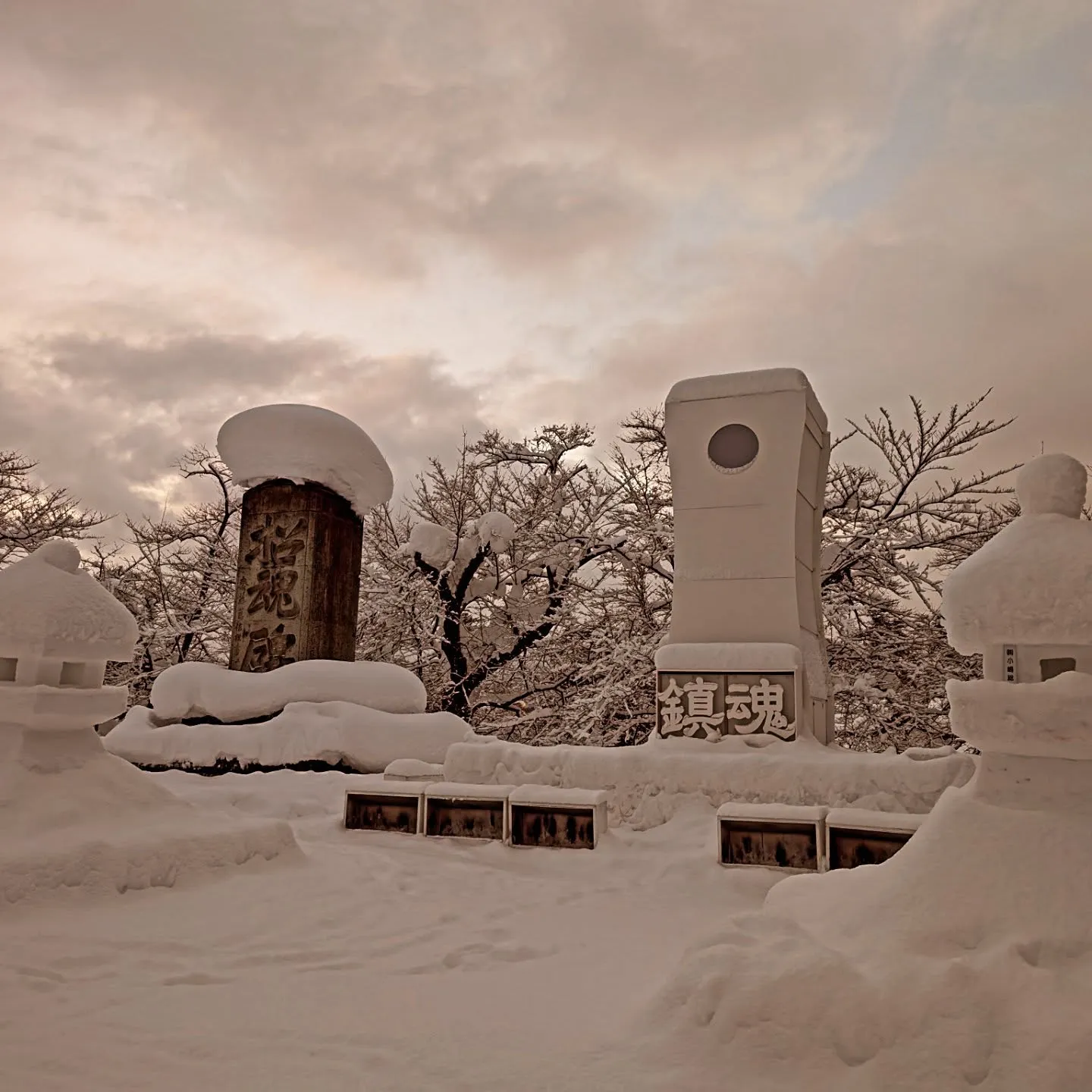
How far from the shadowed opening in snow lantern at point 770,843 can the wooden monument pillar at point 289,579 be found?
6.56 m

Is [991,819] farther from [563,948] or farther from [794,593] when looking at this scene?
[794,593]

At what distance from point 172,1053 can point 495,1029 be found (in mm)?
1116

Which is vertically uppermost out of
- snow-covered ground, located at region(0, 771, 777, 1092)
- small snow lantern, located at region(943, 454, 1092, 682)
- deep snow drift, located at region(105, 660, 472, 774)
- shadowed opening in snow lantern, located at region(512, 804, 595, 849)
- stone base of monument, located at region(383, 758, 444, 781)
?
small snow lantern, located at region(943, 454, 1092, 682)

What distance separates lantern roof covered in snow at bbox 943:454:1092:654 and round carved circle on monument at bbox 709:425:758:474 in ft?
16.6

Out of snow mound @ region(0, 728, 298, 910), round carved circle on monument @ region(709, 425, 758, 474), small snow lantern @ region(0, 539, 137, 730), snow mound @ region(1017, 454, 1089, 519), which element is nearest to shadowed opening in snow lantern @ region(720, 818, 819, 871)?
snow mound @ region(1017, 454, 1089, 519)

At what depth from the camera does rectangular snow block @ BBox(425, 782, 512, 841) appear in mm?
6586

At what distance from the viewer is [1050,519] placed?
349 cm

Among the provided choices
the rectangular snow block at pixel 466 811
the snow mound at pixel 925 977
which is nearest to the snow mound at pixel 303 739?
the rectangular snow block at pixel 466 811

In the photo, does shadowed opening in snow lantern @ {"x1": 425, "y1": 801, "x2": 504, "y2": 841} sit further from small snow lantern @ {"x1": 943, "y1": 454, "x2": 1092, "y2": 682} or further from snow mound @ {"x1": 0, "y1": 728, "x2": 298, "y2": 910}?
small snow lantern @ {"x1": 943, "y1": 454, "x2": 1092, "y2": 682}

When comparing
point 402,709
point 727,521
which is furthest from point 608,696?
point 727,521

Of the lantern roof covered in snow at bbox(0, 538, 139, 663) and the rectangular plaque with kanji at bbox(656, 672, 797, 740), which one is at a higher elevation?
the lantern roof covered in snow at bbox(0, 538, 139, 663)

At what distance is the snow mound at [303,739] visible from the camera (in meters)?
9.42

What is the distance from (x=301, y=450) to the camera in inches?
429

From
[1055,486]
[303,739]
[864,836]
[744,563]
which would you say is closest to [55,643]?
[303,739]
